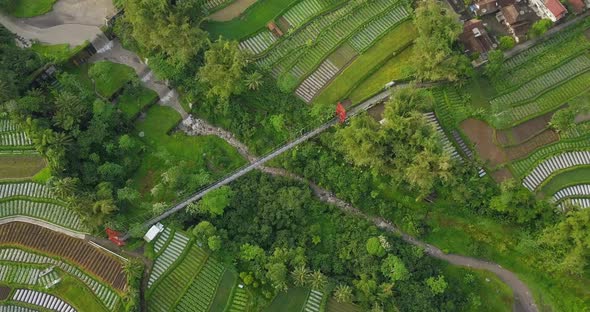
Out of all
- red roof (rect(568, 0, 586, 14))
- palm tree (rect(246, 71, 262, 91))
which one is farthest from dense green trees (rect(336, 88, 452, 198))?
red roof (rect(568, 0, 586, 14))

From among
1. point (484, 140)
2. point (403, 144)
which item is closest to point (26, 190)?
point (403, 144)


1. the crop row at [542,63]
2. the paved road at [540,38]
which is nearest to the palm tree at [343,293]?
the crop row at [542,63]

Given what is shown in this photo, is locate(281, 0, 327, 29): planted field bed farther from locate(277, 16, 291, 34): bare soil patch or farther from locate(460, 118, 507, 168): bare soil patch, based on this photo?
locate(460, 118, 507, 168): bare soil patch

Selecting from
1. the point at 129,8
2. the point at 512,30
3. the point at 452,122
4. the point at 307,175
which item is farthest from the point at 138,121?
the point at 512,30

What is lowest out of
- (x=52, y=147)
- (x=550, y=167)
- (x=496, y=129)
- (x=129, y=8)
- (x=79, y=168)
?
(x=550, y=167)

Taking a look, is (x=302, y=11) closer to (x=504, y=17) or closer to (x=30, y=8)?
(x=504, y=17)

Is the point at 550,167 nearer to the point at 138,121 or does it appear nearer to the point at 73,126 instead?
the point at 138,121
